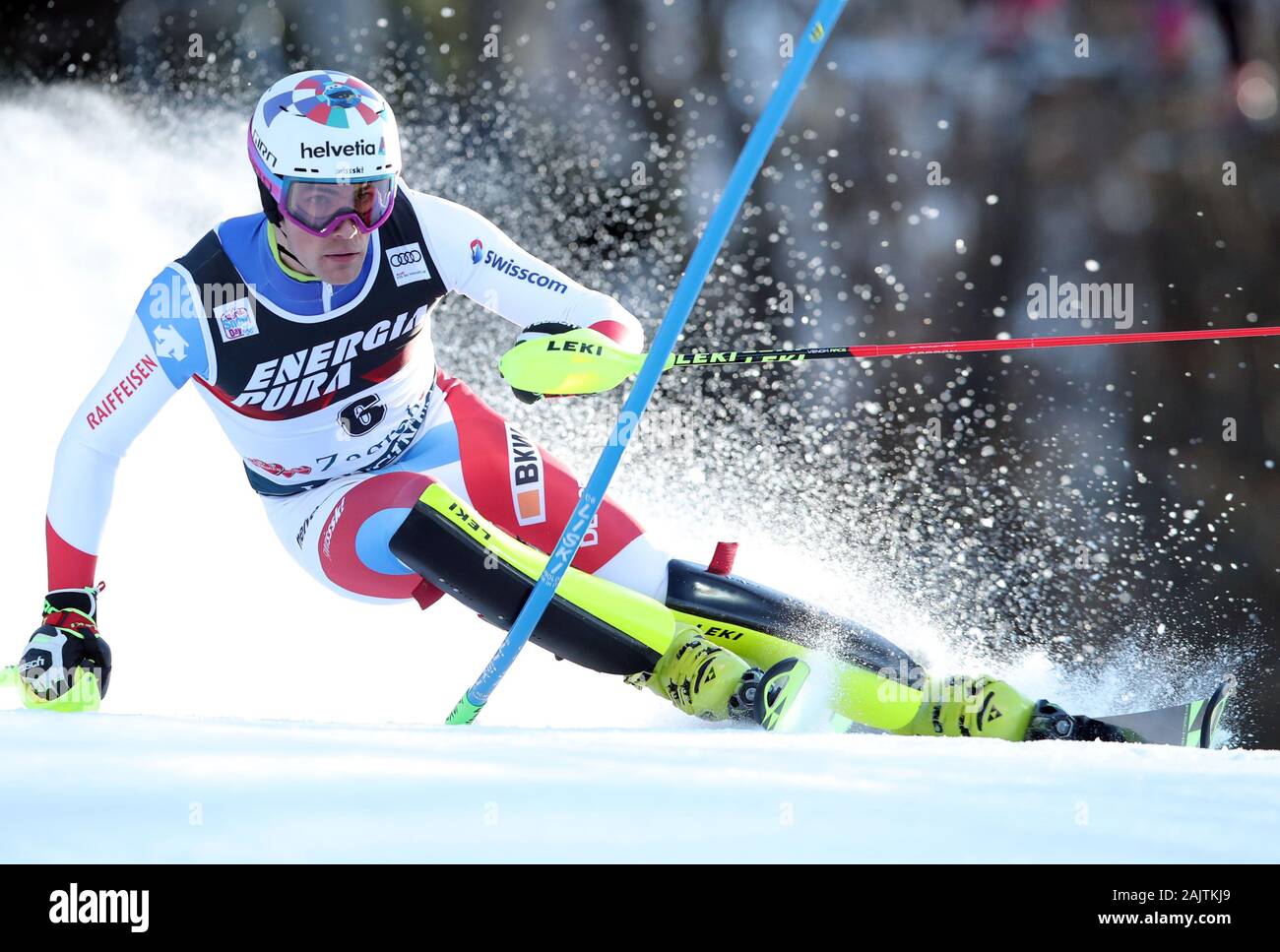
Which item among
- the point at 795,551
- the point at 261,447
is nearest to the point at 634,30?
the point at 795,551

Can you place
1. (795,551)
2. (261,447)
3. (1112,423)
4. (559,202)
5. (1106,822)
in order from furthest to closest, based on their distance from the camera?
(559,202) → (1112,423) → (795,551) → (261,447) → (1106,822)

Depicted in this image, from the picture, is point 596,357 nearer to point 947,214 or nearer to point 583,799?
point 583,799

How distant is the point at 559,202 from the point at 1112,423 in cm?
237

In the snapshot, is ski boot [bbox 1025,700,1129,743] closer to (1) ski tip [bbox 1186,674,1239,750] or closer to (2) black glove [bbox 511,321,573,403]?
(1) ski tip [bbox 1186,674,1239,750]

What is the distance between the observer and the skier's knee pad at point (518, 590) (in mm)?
1991

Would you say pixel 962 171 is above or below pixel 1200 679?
above

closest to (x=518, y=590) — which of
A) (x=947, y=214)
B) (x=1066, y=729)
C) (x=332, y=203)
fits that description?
(x=332, y=203)

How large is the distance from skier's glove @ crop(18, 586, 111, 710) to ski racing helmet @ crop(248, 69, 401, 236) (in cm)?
62

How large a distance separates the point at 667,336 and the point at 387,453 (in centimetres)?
66

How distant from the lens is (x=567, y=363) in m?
2.01

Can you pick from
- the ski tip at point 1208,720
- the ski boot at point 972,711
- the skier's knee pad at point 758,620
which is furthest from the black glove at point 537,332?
the ski tip at point 1208,720

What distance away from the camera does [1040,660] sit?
2.79m
